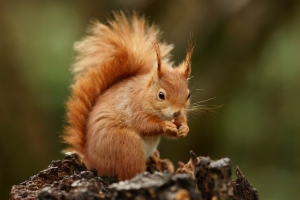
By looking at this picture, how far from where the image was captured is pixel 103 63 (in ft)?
5.91

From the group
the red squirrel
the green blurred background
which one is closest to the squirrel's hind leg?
the red squirrel

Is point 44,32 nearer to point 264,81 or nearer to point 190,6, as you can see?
point 190,6

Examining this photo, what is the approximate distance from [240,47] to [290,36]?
1.08 ft

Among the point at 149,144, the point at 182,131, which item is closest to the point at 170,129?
the point at 182,131

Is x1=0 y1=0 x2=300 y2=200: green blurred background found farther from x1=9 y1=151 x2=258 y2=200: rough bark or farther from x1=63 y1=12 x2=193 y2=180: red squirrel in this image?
x1=9 y1=151 x2=258 y2=200: rough bark

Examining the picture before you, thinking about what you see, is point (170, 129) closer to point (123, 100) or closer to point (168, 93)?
point (168, 93)

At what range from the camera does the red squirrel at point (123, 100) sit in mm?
1596

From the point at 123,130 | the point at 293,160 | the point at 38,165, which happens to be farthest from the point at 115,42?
the point at 293,160

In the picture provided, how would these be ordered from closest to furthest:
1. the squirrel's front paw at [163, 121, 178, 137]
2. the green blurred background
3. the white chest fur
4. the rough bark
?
the rough bark → the squirrel's front paw at [163, 121, 178, 137] → the white chest fur → the green blurred background

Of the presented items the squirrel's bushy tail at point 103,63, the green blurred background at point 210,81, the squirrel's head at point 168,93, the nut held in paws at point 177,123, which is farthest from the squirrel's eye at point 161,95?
the green blurred background at point 210,81

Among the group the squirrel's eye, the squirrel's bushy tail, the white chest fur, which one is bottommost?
the white chest fur

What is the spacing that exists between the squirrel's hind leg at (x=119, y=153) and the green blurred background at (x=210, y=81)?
1083mm

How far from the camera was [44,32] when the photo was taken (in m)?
3.10

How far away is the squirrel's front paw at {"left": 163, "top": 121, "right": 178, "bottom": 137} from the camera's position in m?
1.57
